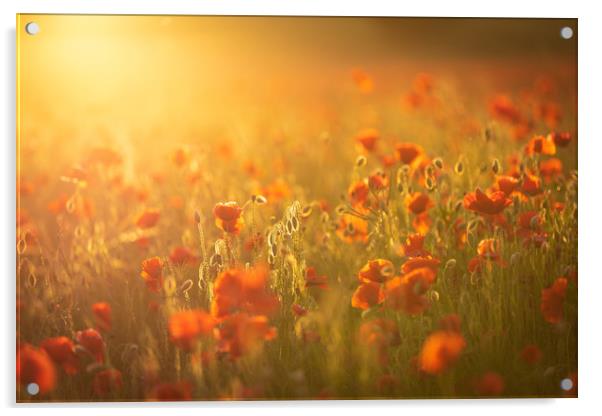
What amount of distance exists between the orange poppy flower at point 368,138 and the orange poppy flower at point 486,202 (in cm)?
31

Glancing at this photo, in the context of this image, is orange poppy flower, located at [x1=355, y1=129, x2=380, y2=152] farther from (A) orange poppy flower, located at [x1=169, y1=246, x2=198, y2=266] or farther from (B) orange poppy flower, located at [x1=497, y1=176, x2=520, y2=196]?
(A) orange poppy flower, located at [x1=169, y1=246, x2=198, y2=266]

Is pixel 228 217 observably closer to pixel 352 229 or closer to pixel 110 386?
pixel 352 229

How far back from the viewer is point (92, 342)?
225cm

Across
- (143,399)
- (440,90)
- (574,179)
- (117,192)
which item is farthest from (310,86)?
(143,399)

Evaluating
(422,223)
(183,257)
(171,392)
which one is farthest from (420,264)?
(171,392)

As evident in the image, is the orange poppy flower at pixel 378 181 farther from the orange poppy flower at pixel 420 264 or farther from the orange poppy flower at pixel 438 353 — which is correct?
the orange poppy flower at pixel 438 353

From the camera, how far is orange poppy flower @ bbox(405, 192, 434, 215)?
2.30 m

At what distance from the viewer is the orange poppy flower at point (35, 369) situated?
88.6 inches

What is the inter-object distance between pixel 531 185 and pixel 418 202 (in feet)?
1.11

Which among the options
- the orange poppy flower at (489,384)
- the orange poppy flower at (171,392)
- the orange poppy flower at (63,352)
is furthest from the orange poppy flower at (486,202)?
the orange poppy flower at (63,352)

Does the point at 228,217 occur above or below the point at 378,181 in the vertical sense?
below

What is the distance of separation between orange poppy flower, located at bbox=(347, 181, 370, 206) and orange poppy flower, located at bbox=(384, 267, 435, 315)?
25 cm

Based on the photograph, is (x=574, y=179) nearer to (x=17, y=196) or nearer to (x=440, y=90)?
(x=440, y=90)

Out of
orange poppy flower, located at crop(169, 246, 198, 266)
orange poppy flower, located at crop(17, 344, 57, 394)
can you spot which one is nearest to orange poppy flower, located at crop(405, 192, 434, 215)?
orange poppy flower, located at crop(169, 246, 198, 266)
